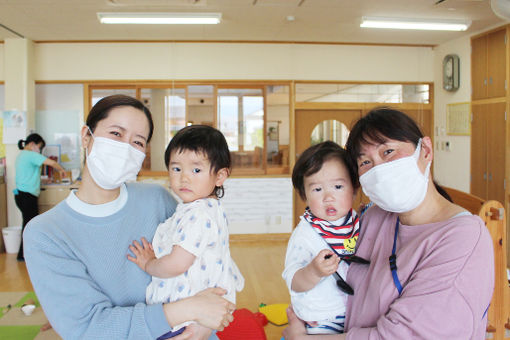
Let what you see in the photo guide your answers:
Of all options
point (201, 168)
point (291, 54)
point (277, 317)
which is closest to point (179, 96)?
point (291, 54)

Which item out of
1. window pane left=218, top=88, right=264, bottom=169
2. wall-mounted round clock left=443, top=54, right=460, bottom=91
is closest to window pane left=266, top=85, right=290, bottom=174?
window pane left=218, top=88, right=264, bottom=169

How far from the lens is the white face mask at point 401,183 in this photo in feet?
3.83

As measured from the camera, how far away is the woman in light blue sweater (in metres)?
1.13

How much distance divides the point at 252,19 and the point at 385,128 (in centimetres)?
411

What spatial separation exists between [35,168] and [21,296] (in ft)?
5.98

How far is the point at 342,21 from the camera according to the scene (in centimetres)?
499

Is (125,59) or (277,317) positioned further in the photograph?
(125,59)

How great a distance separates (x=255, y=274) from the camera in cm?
462

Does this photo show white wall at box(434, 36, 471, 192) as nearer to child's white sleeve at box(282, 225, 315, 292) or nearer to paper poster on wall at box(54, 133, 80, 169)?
child's white sleeve at box(282, 225, 315, 292)

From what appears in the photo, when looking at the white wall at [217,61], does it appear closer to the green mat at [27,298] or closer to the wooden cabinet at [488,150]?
the wooden cabinet at [488,150]

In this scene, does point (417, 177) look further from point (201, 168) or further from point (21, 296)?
point (21, 296)

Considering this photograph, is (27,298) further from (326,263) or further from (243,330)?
(326,263)

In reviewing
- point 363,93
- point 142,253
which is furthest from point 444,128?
point 142,253

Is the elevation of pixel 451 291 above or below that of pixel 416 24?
below
